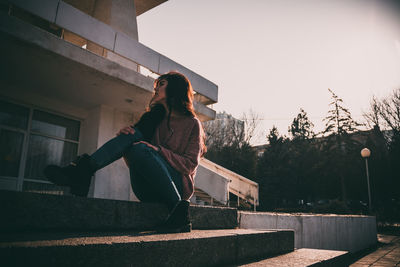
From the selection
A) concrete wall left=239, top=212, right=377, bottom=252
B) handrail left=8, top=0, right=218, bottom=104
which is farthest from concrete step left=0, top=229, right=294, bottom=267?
handrail left=8, top=0, right=218, bottom=104

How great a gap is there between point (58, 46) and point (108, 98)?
236 centimetres

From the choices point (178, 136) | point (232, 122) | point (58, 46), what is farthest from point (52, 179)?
point (232, 122)

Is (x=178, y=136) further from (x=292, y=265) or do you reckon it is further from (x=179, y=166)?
(x=292, y=265)

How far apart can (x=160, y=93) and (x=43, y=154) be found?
639 centimetres

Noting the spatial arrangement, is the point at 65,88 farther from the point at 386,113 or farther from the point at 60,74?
the point at 386,113

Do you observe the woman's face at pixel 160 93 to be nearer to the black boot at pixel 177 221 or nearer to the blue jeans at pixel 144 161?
the blue jeans at pixel 144 161

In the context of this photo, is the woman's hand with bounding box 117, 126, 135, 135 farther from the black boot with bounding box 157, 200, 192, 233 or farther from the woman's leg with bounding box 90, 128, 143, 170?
the black boot with bounding box 157, 200, 192, 233

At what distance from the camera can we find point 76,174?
184 centimetres

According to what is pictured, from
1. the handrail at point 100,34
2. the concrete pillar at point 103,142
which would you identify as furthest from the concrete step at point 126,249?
the concrete pillar at point 103,142

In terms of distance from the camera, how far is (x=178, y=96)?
243 centimetres

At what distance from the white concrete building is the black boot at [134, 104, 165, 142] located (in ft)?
13.7

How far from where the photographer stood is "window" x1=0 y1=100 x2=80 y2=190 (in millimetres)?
6574

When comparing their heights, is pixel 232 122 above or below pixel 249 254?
above

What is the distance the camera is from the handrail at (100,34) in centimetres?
544
